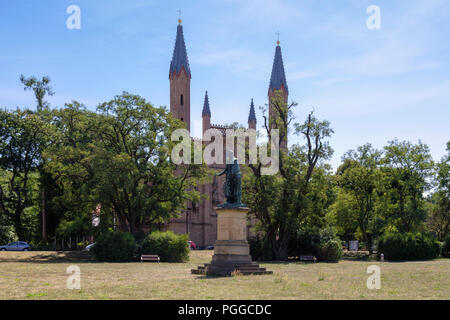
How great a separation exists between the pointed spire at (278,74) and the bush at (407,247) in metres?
40.7

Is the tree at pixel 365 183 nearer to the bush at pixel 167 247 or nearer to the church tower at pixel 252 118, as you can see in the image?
the bush at pixel 167 247

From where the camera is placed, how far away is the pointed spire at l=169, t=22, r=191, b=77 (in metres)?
70.3

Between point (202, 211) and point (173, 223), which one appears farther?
point (202, 211)

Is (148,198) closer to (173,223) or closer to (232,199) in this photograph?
(232,199)

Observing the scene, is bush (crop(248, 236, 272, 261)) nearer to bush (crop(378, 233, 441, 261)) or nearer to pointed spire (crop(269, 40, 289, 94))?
bush (crop(378, 233, 441, 261))

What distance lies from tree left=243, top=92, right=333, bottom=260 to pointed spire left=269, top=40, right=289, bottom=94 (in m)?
37.1

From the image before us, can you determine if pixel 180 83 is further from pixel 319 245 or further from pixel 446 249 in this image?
pixel 446 249

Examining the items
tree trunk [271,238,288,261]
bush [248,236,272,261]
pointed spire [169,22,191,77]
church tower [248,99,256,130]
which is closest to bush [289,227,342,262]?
tree trunk [271,238,288,261]

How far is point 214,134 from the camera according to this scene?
254 feet

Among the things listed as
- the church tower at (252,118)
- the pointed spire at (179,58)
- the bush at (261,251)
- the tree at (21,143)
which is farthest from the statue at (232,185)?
the church tower at (252,118)

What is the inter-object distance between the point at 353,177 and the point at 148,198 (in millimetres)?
19927

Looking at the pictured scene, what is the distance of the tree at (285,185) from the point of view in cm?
3653
